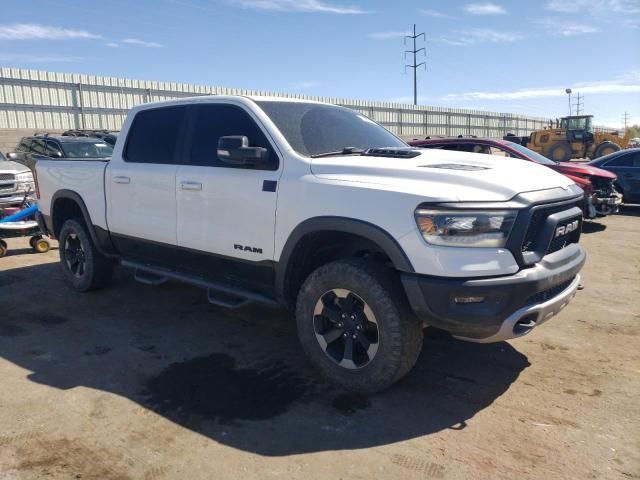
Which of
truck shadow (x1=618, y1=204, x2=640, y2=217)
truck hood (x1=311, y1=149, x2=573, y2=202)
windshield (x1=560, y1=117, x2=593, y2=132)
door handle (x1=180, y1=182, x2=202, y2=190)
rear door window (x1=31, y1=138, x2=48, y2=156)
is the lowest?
truck shadow (x1=618, y1=204, x2=640, y2=217)

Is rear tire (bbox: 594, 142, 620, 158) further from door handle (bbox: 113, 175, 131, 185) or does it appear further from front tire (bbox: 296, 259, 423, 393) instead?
front tire (bbox: 296, 259, 423, 393)

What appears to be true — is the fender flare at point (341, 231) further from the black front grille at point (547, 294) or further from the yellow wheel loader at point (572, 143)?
the yellow wheel loader at point (572, 143)

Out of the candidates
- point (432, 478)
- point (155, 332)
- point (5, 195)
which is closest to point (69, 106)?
point (5, 195)

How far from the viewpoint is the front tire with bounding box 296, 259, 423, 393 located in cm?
336

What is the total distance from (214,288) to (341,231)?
145cm

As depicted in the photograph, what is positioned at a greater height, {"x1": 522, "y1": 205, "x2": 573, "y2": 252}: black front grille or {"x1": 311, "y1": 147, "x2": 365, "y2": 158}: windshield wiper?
{"x1": 311, "y1": 147, "x2": 365, "y2": 158}: windshield wiper

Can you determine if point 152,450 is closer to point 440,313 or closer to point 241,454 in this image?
point 241,454

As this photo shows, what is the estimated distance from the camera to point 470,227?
3.10 meters

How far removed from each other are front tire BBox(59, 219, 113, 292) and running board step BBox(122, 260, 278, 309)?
2.22 feet

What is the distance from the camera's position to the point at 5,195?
10.1 meters

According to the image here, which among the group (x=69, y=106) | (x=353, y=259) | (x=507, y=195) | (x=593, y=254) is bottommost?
(x=593, y=254)

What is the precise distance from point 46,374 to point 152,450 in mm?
1483

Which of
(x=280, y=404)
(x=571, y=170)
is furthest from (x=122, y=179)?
(x=571, y=170)

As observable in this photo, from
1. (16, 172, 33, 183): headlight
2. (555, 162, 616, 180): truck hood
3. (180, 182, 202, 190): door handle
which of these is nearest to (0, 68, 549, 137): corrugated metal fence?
(16, 172, 33, 183): headlight
